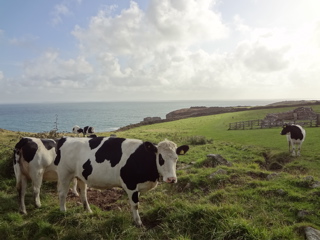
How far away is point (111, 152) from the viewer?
6.67 metres

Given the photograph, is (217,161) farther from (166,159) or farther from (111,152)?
(111,152)

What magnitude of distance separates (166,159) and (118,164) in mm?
1403

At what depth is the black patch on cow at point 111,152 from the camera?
654 cm

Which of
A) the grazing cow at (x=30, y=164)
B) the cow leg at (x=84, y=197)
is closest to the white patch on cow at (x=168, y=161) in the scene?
the cow leg at (x=84, y=197)

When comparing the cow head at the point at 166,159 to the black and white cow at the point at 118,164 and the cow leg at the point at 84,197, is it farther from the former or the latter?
the cow leg at the point at 84,197

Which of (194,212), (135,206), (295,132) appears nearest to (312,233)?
(194,212)

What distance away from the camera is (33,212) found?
7.15 m

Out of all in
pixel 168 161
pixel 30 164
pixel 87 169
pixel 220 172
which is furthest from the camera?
pixel 220 172

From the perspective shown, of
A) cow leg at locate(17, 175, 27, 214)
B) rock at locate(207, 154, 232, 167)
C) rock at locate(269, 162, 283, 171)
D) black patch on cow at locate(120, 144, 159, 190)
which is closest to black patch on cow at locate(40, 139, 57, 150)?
cow leg at locate(17, 175, 27, 214)

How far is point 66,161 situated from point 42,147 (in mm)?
1726

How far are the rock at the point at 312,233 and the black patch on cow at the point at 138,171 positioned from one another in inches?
141

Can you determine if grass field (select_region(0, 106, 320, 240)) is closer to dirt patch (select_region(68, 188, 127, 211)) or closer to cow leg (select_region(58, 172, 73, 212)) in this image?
dirt patch (select_region(68, 188, 127, 211))

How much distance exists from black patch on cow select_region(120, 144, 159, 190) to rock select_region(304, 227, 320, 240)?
359 cm

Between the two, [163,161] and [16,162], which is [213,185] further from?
[16,162]
